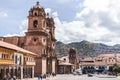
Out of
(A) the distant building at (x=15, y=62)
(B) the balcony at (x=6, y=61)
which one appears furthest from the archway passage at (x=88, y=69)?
(B) the balcony at (x=6, y=61)

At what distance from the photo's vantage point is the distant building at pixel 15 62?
5016 centimetres

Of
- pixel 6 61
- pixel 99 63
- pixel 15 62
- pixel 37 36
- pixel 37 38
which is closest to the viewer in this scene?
pixel 6 61

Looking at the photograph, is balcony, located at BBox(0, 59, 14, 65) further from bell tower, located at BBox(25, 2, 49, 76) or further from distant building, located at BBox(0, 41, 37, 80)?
bell tower, located at BBox(25, 2, 49, 76)

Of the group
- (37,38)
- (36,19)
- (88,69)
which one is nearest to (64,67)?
(88,69)

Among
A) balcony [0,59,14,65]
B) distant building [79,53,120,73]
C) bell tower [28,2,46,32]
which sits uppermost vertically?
bell tower [28,2,46,32]

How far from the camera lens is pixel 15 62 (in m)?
56.7

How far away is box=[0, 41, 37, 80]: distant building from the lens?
5016 centimetres

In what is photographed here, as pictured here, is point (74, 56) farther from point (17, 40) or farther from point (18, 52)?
point (18, 52)

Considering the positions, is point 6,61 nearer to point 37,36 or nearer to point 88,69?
point 37,36

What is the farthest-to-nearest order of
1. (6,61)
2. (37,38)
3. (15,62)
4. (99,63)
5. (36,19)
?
(99,63)
(36,19)
(37,38)
(15,62)
(6,61)

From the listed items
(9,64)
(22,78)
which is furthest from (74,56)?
(9,64)

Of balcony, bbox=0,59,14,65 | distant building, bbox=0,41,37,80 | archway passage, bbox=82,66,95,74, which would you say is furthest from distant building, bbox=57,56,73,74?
balcony, bbox=0,59,14,65

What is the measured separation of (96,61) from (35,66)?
66341mm

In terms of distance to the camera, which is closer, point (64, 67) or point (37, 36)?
point (37, 36)
